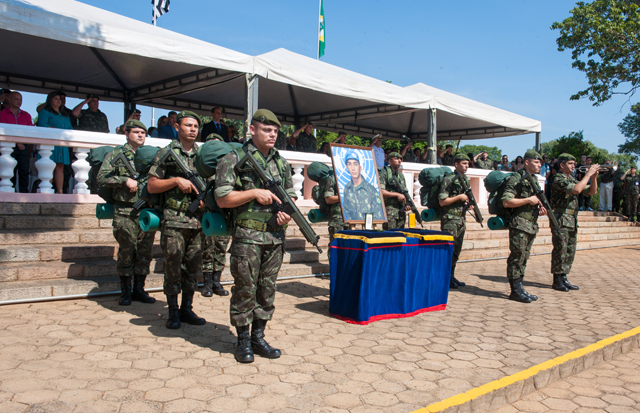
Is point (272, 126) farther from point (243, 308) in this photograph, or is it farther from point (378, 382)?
point (378, 382)

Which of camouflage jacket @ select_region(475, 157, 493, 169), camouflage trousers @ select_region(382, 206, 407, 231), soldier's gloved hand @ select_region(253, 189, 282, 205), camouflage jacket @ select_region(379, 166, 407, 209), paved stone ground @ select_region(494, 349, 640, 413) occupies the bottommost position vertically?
paved stone ground @ select_region(494, 349, 640, 413)

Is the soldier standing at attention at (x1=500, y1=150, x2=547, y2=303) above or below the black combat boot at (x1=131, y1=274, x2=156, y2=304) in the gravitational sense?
above

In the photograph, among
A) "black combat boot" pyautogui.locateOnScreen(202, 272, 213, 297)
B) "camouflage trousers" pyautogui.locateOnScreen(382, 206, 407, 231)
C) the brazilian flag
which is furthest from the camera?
the brazilian flag

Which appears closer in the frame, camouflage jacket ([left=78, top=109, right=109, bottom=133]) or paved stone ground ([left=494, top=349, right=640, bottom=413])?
paved stone ground ([left=494, top=349, right=640, bottom=413])

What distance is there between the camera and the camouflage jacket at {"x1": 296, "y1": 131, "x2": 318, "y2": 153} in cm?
1204

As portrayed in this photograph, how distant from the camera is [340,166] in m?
6.05

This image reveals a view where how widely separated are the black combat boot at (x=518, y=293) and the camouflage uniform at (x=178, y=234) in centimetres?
450

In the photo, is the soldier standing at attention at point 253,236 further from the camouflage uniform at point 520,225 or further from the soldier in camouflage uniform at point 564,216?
the soldier in camouflage uniform at point 564,216

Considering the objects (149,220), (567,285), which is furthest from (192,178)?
(567,285)

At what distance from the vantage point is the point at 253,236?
3779 mm

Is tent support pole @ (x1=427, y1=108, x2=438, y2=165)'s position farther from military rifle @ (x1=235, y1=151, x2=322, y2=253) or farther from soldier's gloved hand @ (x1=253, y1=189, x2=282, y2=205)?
soldier's gloved hand @ (x1=253, y1=189, x2=282, y2=205)

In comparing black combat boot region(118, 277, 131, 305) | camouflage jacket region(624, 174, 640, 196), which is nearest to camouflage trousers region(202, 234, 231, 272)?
black combat boot region(118, 277, 131, 305)

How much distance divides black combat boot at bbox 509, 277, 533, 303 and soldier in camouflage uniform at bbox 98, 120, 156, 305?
4.91 metres

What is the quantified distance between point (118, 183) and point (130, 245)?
74cm
